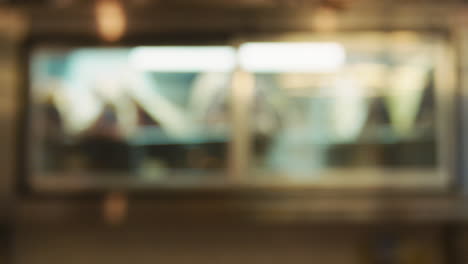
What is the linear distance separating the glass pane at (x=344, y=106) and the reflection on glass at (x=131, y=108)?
23cm

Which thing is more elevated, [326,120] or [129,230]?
[326,120]

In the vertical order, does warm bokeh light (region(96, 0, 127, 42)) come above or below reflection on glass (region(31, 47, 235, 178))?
above

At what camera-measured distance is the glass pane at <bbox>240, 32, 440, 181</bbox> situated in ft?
8.66

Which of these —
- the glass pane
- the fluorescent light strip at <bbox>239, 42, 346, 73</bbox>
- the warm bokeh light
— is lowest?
the glass pane

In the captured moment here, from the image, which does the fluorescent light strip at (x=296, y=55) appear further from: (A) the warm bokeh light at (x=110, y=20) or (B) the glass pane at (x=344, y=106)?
(A) the warm bokeh light at (x=110, y=20)

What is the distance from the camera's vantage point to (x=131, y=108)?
275 centimetres

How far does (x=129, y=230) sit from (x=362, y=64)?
57.6 inches

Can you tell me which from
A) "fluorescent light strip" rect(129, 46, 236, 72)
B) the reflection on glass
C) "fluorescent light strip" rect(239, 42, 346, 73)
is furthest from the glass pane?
the reflection on glass

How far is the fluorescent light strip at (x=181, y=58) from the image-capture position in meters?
2.69

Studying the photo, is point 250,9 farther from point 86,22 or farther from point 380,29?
point 86,22

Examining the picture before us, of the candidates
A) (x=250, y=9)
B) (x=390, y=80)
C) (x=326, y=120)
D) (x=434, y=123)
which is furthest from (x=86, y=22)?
(x=434, y=123)

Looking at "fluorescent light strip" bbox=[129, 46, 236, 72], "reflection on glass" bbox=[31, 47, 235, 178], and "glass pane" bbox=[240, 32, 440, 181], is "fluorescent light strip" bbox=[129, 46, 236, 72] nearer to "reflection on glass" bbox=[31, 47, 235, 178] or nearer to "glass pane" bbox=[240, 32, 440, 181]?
"reflection on glass" bbox=[31, 47, 235, 178]

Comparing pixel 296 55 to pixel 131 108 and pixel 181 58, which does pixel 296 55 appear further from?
pixel 131 108

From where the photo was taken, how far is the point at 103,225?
276 centimetres
